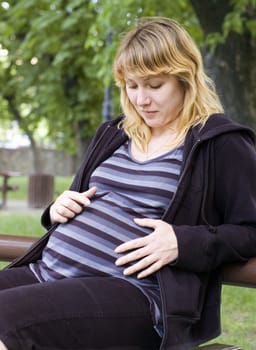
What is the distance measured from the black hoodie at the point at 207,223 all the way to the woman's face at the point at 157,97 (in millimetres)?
122

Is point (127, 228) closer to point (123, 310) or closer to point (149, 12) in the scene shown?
point (123, 310)

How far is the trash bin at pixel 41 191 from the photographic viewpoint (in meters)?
16.4

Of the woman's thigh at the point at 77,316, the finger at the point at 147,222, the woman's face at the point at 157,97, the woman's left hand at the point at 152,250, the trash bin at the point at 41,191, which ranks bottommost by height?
the trash bin at the point at 41,191

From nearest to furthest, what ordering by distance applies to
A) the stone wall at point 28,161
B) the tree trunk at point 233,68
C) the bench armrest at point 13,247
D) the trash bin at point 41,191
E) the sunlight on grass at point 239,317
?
the bench armrest at point 13,247
the sunlight on grass at point 239,317
the tree trunk at point 233,68
the trash bin at point 41,191
the stone wall at point 28,161

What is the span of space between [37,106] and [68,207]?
16.8 m

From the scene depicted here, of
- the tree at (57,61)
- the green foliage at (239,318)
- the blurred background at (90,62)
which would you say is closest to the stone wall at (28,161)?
the blurred background at (90,62)

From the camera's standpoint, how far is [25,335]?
1.90m

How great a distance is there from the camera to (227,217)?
223 cm

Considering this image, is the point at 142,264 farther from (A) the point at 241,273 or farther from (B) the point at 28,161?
(B) the point at 28,161

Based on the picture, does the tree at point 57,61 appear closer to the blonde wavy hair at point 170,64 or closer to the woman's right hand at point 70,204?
the blonde wavy hair at point 170,64

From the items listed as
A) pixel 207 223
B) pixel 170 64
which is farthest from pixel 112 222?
pixel 170 64

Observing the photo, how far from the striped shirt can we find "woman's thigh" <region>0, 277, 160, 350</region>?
0.10 m

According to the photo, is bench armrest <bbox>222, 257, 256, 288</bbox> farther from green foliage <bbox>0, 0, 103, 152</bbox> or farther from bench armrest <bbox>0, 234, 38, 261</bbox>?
green foliage <bbox>0, 0, 103, 152</bbox>

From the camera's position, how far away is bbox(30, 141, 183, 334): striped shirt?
221 centimetres
